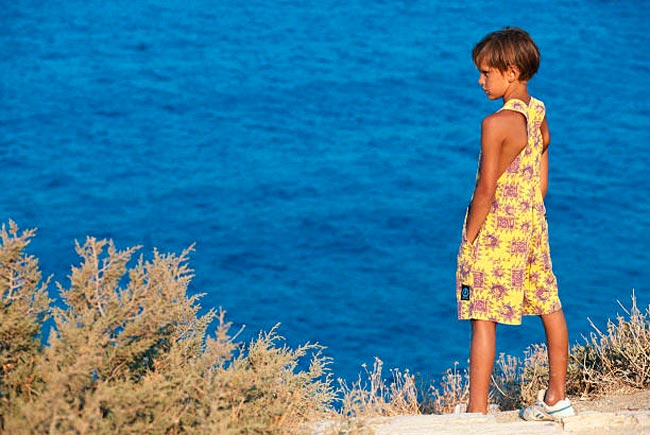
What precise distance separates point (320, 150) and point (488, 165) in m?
9.58

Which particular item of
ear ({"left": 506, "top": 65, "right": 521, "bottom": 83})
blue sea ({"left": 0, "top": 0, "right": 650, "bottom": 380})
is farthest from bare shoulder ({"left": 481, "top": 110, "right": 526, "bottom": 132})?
blue sea ({"left": 0, "top": 0, "right": 650, "bottom": 380})

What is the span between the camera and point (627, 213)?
12.4m

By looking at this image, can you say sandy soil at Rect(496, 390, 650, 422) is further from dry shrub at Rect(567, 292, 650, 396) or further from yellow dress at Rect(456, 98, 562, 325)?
yellow dress at Rect(456, 98, 562, 325)

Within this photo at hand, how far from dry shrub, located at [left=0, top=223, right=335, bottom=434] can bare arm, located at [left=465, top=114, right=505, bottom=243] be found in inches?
38.7

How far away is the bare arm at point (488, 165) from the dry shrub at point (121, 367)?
982mm

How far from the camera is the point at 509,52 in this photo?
421 cm

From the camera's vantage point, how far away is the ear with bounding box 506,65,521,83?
4.24 metres

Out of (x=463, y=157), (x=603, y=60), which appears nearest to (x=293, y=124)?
(x=463, y=157)

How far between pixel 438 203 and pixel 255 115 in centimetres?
347

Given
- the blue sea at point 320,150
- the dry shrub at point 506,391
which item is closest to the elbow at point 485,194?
the dry shrub at point 506,391

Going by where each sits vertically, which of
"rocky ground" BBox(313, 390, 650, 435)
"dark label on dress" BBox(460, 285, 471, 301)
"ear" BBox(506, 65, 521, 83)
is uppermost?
"ear" BBox(506, 65, 521, 83)

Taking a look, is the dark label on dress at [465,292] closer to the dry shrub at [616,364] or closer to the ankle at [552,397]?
the ankle at [552,397]

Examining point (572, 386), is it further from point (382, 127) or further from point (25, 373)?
point (382, 127)

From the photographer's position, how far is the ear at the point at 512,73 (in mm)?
4238
